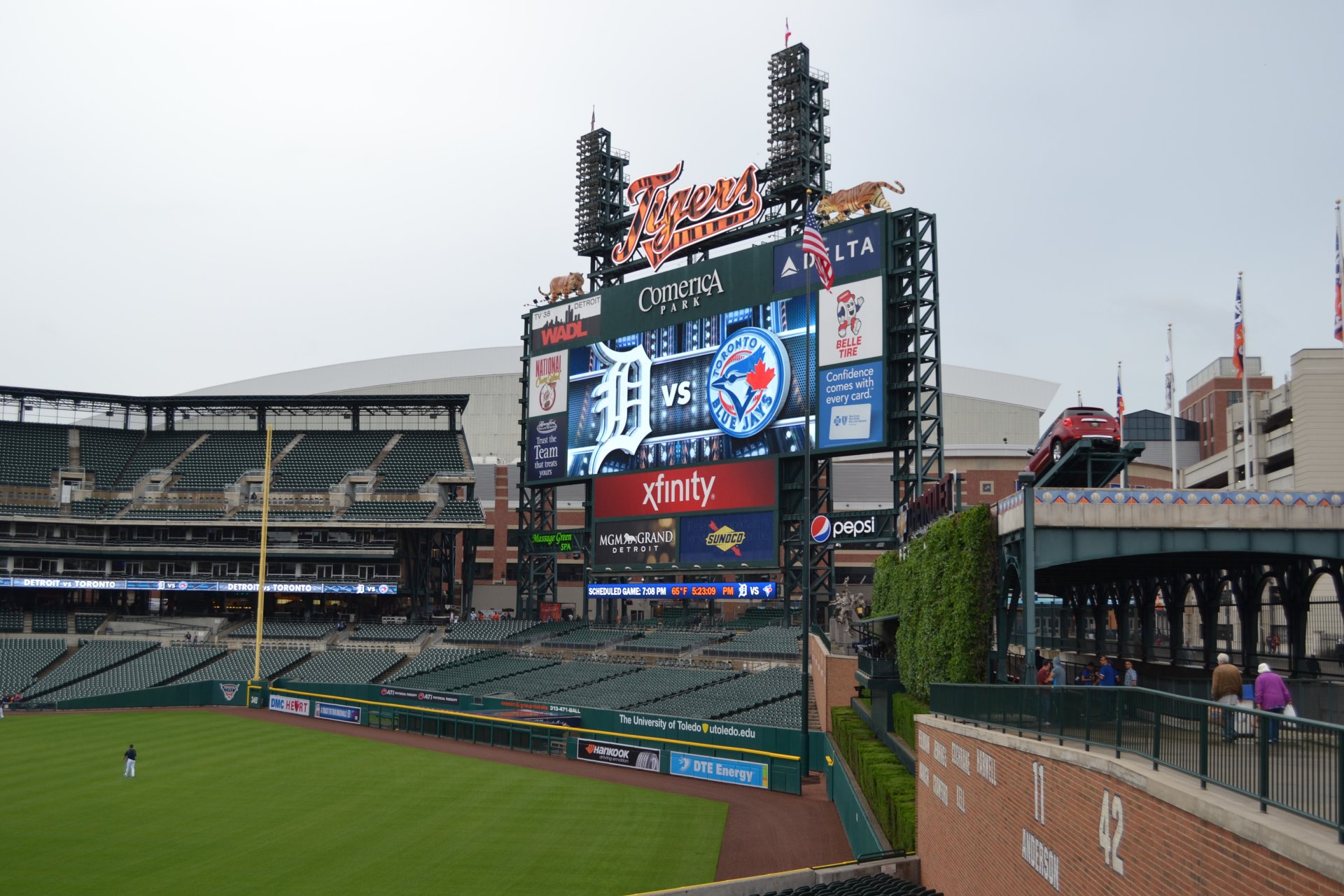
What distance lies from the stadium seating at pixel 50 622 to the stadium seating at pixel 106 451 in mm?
8828

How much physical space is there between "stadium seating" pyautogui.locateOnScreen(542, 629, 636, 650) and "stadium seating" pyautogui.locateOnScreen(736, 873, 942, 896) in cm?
3780

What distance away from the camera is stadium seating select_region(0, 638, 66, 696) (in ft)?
206

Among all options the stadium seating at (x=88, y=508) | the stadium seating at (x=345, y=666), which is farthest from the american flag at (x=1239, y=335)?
the stadium seating at (x=88, y=508)

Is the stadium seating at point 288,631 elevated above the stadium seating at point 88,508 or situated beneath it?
situated beneath

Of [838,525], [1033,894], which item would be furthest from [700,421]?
[1033,894]

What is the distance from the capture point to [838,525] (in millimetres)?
48406

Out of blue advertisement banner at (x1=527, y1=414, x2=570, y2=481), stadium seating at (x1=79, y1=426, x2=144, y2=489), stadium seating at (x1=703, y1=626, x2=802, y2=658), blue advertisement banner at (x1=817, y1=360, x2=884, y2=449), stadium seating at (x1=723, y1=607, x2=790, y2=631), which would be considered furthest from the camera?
stadium seating at (x1=79, y1=426, x2=144, y2=489)

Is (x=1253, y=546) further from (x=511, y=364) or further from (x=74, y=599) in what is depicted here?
(x=511, y=364)

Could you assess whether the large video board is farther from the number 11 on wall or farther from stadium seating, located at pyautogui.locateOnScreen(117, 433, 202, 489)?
stadium seating, located at pyautogui.locateOnScreen(117, 433, 202, 489)

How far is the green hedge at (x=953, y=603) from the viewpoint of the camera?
922 inches

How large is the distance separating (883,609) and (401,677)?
31.7m

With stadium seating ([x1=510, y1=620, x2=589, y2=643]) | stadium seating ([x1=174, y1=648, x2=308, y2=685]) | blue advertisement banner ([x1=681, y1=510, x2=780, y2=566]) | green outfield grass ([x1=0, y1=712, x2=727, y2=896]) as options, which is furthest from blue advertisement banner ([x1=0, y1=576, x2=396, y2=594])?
blue advertisement banner ([x1=681, y1=510, x2=780, y2=566])

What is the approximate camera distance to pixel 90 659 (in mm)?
66562

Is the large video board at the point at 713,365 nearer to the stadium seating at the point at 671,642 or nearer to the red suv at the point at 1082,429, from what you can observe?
the stadium seating at the point at 671,642
